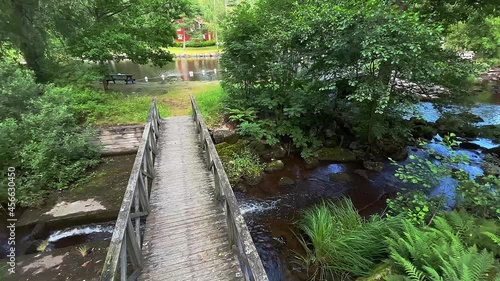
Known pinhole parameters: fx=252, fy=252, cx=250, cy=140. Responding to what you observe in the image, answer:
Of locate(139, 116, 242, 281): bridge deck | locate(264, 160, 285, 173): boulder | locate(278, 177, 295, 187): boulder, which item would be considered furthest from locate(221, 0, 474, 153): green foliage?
locate(139, 116, 242, 281): bridge deck

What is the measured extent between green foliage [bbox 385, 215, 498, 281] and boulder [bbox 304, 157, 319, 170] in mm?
5265

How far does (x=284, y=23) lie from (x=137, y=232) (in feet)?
25.6

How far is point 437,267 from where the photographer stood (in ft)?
12.2

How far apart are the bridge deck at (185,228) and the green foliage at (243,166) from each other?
2217 millimetres

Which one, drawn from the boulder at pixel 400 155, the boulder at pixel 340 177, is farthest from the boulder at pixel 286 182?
the boulder at pixel 400 155

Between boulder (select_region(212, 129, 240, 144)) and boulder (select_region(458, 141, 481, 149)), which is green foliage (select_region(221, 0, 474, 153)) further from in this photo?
boulder (select_region(458, 141, 481, 149))

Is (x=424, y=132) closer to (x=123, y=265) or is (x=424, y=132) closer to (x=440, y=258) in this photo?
(x=440, y=258)

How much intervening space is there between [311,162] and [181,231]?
6.74 m

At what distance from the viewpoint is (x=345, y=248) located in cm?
516

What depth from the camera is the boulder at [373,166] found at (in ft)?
31.2

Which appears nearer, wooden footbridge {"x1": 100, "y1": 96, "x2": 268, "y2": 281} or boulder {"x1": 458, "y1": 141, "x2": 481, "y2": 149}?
wooden footbridge {"x1": 100, "y1": 96, "x2": 268, "y2": 281}

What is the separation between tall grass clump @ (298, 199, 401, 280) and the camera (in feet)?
16.4

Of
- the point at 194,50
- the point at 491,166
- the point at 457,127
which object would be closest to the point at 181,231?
the point at 491,166

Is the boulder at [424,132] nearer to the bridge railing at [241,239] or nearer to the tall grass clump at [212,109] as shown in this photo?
the tall grass clump at [212,109]
